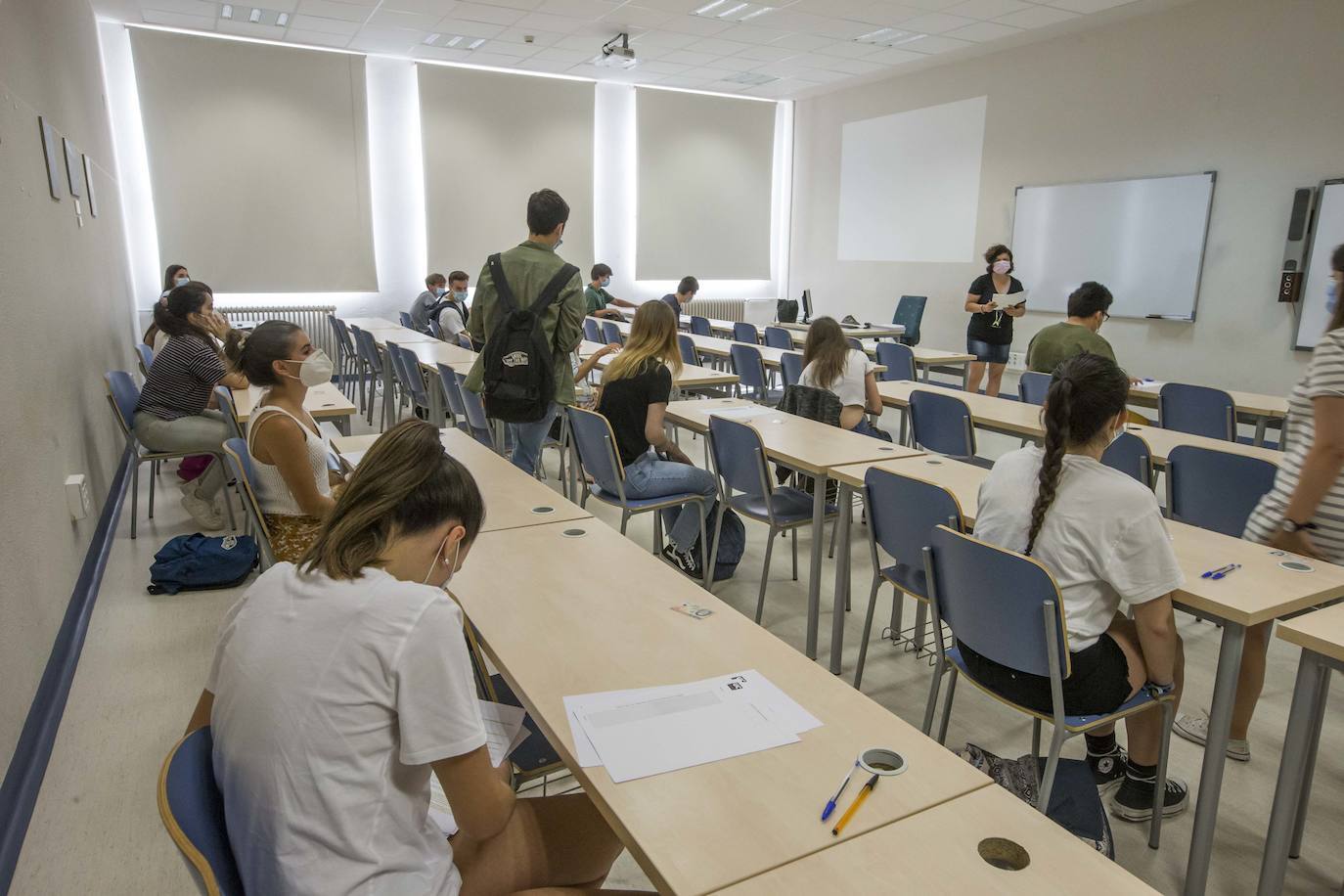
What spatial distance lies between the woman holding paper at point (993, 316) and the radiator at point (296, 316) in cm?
643

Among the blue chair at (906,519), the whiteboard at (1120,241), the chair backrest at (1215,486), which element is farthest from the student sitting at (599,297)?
the blue chair at (906,519)

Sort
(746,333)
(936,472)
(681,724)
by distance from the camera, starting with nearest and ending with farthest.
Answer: (681,724) → (936,472) → (746,333)

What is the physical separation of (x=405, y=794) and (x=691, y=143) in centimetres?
1089

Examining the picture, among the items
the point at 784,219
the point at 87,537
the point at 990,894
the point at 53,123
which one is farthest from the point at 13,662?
the point at 784,219

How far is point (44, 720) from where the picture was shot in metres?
2.45

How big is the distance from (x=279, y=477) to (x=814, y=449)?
1871 millimetres

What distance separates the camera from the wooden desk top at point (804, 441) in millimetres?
3051

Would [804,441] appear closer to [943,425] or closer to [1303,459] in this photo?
[943,425]

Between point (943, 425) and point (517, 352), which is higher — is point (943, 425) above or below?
below

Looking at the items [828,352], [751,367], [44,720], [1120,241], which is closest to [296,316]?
[751,367]

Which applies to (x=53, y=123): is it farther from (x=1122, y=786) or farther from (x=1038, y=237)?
(x=1038, y=237)

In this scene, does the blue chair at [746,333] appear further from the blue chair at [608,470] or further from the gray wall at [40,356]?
the gray wall at [40,356]

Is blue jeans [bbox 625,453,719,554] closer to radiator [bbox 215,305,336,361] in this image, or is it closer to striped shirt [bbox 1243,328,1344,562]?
striped shirt [bbox 1243,328,1344,562]

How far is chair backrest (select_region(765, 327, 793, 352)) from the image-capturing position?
7272 mm
